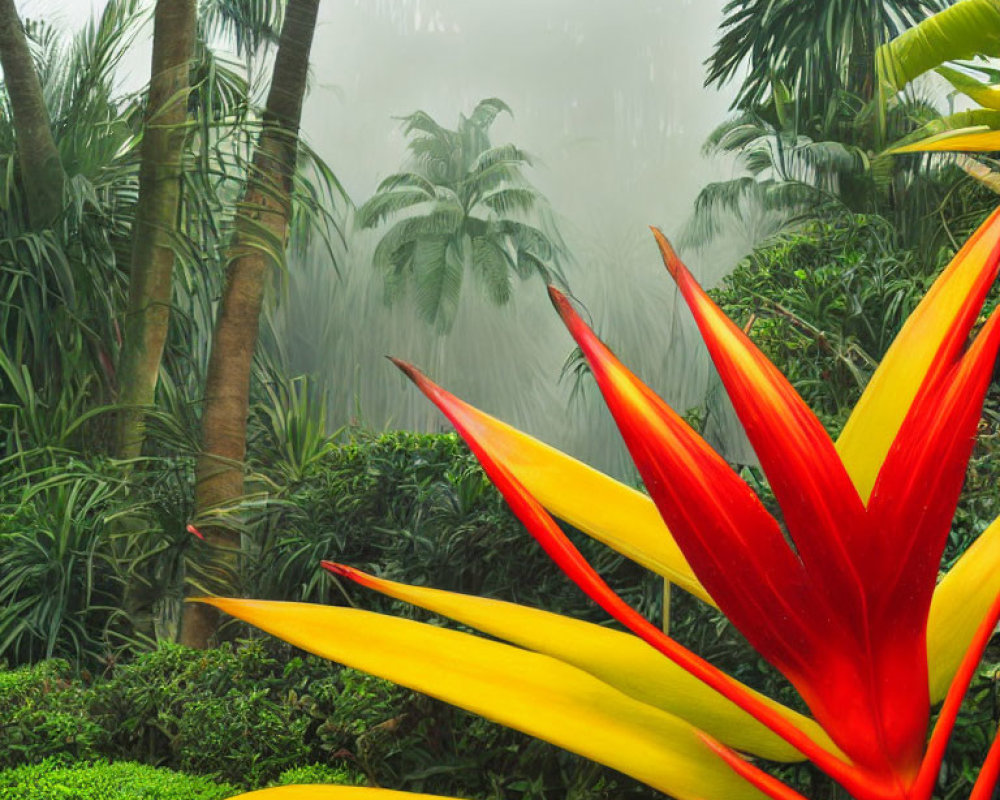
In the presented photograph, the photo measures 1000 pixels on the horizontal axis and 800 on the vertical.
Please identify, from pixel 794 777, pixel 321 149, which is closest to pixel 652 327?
pixel 321 149

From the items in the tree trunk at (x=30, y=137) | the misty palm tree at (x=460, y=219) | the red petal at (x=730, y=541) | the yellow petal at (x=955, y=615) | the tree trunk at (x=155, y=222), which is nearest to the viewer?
the red petal at (x=730, y=541)

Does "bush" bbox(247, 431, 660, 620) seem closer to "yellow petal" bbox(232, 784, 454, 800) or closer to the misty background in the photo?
the misty background

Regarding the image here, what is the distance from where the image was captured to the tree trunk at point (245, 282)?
10.9ft

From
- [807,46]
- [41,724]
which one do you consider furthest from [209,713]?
[807,46]

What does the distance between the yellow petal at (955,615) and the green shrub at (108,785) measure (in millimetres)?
1760

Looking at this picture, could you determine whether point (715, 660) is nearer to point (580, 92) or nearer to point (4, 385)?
point (580, 92)

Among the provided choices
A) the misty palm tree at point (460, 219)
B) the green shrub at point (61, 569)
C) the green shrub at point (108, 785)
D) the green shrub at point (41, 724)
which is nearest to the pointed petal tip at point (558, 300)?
the green shrub at point (108, 785)

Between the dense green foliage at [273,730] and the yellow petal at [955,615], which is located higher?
the yellow petal at [955,615]

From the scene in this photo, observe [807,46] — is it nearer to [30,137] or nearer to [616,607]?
[30,137]

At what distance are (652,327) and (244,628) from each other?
5.66ft

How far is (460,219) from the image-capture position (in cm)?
405

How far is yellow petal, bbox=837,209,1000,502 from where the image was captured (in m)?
0.56

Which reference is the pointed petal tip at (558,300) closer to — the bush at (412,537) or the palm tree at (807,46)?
the bush at (412,537)

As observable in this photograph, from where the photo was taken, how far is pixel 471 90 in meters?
4.21
